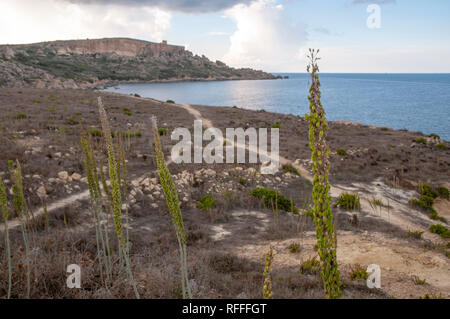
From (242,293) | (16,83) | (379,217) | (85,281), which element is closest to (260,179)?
(379,217)

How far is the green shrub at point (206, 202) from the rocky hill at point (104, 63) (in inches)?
3248

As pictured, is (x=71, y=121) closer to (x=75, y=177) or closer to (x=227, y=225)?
(x=75, y=177)

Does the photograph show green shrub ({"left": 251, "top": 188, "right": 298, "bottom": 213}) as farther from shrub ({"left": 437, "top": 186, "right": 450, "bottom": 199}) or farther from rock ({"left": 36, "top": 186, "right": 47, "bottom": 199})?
shrub ({"left": 437, "top": 186, "right": 450, "bottom": 199})

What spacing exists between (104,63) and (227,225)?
170 m

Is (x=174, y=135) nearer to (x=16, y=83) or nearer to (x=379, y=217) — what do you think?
(x=379, y=217)

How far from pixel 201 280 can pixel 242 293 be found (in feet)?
3.24

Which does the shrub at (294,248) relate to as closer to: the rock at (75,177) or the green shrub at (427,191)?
the rock at (75,177)

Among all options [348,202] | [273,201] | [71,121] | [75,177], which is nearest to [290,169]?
[348,202]

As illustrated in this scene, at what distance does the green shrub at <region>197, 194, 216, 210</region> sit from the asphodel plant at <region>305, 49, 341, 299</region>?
29.6 ft

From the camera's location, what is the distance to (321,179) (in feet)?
7.89

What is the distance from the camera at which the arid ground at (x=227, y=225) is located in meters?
5.93

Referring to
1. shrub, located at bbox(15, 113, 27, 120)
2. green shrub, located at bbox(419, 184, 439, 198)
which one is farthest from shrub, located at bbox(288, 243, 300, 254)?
shrub, located at bbox(15, 113, 27, 120)

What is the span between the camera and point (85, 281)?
17.6 ft

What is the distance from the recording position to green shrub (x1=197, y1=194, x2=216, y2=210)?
38.1 ft
